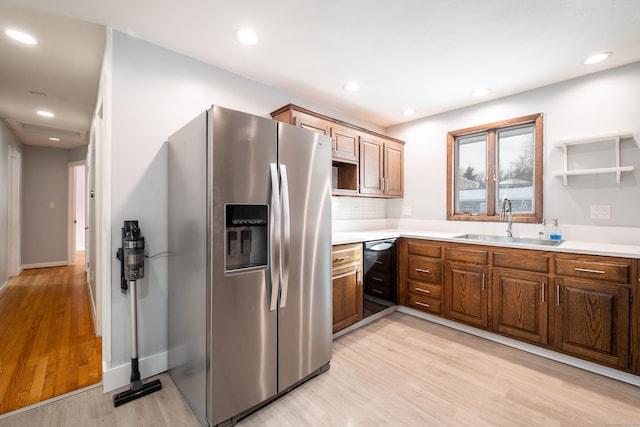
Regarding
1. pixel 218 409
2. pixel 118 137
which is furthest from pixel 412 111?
pixel 218 409

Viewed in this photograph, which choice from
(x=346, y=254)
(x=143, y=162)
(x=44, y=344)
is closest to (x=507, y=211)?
(x=346, y=254)

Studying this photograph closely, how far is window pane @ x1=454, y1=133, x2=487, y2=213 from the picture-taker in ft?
10.7

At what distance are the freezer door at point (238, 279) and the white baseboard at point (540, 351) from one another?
6.44 ft

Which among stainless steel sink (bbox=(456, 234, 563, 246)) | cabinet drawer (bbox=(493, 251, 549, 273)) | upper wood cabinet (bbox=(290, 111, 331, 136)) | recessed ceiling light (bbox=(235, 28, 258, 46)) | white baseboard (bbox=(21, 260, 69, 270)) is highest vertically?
recessed ceiling light (bbox=(235, 28, 258, 46))

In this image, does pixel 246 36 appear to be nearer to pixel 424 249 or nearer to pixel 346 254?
pixel 346 254

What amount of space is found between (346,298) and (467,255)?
1.24 metres

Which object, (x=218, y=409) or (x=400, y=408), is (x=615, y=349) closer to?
(x=400, y=408)

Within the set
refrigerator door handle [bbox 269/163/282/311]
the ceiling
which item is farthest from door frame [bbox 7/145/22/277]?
refrigerator door handle [bbox 269/163/282/311]

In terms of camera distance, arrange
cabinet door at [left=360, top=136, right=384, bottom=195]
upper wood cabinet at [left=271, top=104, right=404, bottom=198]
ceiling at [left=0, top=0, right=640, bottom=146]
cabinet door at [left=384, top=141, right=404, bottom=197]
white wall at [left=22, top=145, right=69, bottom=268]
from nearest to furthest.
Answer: ceiling at [left=0, top=0, right=640, bottom=146] → upper wood cabinet at [left=271, top=104, right=404, bottom=198] → cabinet door at [left=360, top=136, right=384, bottom=195] → cabinet door at [left=384, top=141, right=404, bottom=197] → white wall at [left=22, top=145, right=69, bottom=268]

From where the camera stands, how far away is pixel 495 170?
10.3 feet

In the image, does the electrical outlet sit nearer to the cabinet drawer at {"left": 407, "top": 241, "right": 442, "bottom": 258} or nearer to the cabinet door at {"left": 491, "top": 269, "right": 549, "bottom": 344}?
the cabinet door at {"left": 491, "top": 269, "right": 549, "bottom": 344}

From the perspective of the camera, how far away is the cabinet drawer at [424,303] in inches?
114

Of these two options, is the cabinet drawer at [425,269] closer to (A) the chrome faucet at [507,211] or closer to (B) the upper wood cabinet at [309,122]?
(A) the chrome faucet at [507,211]

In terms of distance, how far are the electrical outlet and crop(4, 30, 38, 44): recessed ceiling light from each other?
4697mm
